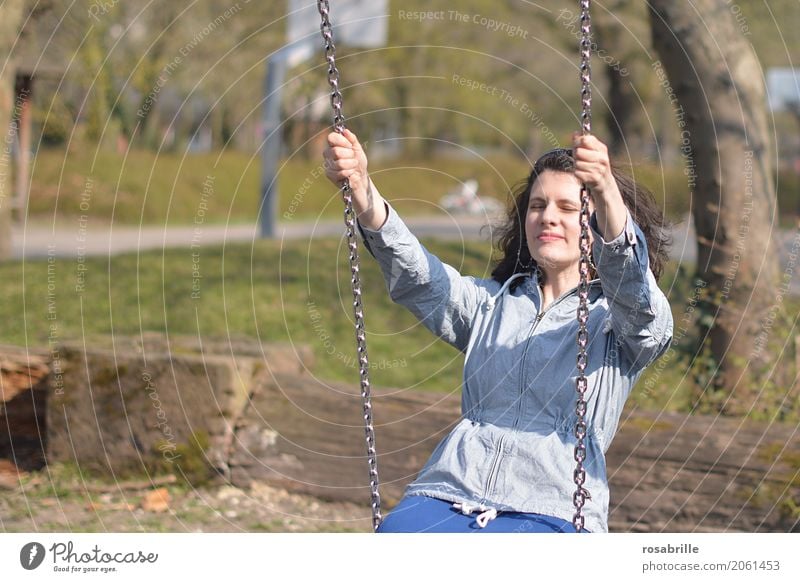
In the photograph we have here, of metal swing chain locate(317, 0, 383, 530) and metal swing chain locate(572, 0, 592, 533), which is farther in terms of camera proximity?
metal swing chain locate(317, 0, 383, 530)

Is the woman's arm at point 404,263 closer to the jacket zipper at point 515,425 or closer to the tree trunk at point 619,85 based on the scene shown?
the jacket zipper at point 515,425

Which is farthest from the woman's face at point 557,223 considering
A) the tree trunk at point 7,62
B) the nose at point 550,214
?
the tree trunk at point 7,62

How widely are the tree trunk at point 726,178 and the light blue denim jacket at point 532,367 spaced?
10.3 feet

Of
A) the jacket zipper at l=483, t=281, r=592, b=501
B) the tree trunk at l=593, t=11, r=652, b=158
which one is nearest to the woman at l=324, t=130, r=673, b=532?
the jacket zipper at l=483, t=281, r=592, b=501

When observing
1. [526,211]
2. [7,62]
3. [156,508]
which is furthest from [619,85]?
[526,211]

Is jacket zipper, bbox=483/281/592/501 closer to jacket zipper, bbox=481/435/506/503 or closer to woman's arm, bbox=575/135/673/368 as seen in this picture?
jacket zipper, bbox=481/435/506/503

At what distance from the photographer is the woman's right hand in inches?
111

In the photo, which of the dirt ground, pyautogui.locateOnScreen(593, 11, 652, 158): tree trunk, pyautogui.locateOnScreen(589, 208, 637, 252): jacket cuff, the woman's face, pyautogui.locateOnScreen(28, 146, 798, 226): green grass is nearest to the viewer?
pyautogui.locateOnScreen(589, 208, 637, 252): jacket cuff

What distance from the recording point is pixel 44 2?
1139 centimetres

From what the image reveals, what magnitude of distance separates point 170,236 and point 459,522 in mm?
13001

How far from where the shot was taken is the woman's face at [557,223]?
9.64 feet
